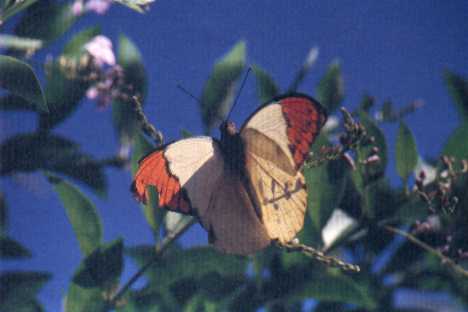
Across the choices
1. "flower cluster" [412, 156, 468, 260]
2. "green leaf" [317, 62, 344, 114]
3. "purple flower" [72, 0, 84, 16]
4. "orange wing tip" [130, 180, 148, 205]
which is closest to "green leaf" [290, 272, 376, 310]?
"flower cluster" [412, 156, 468, 260]

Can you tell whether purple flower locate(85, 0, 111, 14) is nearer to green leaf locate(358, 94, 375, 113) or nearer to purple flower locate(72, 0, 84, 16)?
purple flower locate(72, 0, 84, 16)

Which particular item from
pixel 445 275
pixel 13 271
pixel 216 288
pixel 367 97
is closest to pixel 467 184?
pixel 445 275

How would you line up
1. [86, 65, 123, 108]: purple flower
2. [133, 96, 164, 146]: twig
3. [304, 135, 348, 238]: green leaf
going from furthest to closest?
1. [86, 65, 123, 108]: purple flower
2. [304, 135, 348, 238]: green leaf
3. [133, 96, 164, 146]: twig

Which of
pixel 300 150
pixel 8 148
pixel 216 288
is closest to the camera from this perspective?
pixel 300 150

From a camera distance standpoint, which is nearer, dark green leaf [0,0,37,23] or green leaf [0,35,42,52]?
dark green leaf [0,0,37,23]

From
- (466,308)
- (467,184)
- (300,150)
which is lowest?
(466,308)

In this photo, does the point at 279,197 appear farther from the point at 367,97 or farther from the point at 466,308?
the point at 466,308

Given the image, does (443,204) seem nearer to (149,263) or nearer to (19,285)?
(149,263)
